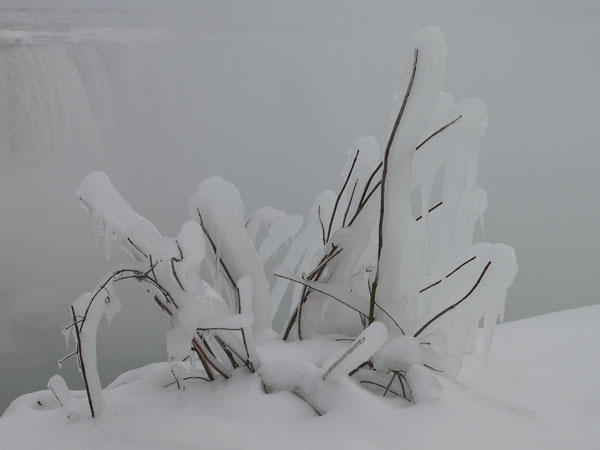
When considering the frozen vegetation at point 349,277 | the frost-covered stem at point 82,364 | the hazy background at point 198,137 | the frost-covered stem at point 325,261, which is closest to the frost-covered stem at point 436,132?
the frozen vegetation at point 349,277

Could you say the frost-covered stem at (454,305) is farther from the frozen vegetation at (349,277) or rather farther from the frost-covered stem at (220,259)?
the frost-covered stem at (220,259)

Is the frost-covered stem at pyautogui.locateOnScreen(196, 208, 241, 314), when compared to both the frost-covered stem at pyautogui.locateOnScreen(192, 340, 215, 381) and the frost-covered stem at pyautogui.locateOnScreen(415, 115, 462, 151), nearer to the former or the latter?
the frost-covered stem at pyautogui.locateOnScreen(192, 340, 215, 381)

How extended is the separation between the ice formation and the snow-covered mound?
0.07 ft

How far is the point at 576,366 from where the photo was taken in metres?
0.79

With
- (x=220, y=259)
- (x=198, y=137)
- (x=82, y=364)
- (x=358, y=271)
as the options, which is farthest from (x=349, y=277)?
(x=198, y=137)

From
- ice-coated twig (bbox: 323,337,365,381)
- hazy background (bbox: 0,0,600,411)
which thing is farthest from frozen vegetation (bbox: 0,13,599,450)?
hazy background (bbox: 0,0,600,411)

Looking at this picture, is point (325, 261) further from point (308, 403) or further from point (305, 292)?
point (308, 403)

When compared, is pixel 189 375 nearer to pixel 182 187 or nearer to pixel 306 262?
pixel 306 262

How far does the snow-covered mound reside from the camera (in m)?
0.54

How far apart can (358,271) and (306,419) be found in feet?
0.87

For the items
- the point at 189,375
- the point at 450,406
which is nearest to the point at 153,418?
the point at 189,375

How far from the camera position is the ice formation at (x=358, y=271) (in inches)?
23.4

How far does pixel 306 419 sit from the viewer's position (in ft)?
1.84

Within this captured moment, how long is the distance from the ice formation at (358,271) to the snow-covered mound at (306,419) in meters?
0.02
